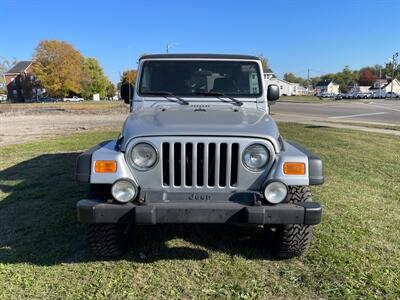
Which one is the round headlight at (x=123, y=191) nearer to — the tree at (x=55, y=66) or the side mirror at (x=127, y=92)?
the side mirror at (x=127, y=92)

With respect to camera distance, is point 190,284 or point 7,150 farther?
point 7,150

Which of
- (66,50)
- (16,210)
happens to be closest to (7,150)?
(16,210)

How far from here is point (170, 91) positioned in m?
4.79

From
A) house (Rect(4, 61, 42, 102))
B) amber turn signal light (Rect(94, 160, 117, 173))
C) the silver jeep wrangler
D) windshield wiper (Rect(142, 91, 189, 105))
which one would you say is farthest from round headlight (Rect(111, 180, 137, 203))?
house (Rect(4, 61, 42, 102))

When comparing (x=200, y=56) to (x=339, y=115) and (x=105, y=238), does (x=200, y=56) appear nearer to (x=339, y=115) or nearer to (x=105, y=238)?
(x=105, y=238)

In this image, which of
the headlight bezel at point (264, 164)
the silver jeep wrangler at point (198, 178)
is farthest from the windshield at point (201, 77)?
the headlight bezel at point (264, 164)

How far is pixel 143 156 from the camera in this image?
343 cm

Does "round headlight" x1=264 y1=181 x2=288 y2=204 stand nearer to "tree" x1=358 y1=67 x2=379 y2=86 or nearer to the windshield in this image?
the windshield

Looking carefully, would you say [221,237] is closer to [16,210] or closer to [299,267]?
[299,267]

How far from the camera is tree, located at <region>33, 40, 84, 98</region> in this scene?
245 ft

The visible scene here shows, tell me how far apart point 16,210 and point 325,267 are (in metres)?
4.05

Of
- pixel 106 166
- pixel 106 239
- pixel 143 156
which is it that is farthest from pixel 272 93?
pixel 106 239

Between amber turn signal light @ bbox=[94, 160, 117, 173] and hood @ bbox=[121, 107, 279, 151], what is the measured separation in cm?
18

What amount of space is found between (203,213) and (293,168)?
0.83 meters
